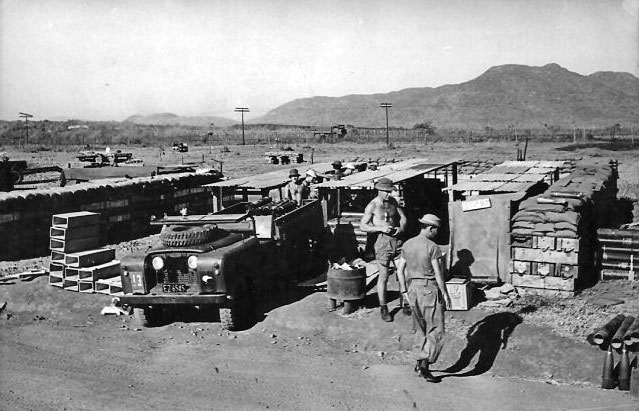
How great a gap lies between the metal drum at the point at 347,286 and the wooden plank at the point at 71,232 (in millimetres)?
6099

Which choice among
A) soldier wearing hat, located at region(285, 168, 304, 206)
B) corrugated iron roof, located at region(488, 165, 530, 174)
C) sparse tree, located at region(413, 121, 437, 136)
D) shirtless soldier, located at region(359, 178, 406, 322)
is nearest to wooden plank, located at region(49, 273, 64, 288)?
soldier wearing hat, located at region(285, 168, 304, 206)

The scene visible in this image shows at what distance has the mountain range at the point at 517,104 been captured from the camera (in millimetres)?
123625

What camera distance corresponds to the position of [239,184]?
1492 cm

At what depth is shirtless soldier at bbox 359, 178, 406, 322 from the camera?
10.2 metres

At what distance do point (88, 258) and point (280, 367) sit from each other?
6.15 m

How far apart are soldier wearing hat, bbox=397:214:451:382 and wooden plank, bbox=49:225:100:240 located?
8228 millimetres

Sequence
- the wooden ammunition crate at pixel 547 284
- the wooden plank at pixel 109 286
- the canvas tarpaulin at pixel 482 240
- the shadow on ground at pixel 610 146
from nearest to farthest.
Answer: the wooden ammunition crate at pixel 547 284, the canvas tarpaulin at pixel 482 240, the wooden plank at pixel 109 286, the shadow on ground at pixel 610 146

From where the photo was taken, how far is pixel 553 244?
10922 millimetres

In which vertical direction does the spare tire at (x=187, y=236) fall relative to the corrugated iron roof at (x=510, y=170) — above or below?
below

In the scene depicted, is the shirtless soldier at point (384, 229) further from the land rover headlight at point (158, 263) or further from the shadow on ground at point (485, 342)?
the land rover headlight at point (158, 263)

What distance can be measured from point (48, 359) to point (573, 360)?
774 cm

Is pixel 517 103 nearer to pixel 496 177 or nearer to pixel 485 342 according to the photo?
pixel 496 177

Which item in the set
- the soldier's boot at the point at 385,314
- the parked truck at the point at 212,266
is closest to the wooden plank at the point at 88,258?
the parked truck at the point at 212,266

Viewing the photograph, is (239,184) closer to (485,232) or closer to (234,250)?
(234,250)
